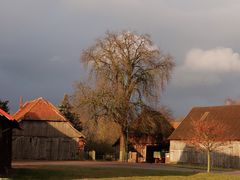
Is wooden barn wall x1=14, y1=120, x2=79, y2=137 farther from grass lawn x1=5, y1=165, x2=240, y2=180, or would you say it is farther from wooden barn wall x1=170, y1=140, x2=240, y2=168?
grass lawn x1=5, y1=165, x2=240, y2=180

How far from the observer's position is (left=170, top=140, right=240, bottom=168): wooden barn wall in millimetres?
60875

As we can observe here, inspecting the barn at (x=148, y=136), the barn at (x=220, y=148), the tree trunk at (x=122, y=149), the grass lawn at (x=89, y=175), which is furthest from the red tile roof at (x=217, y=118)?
the grass lawn at (x=89, y=175)

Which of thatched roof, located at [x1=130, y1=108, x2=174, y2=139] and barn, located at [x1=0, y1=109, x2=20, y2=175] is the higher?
thatched roof, located at [x1=130, y1=108, x2=174, y2=139]

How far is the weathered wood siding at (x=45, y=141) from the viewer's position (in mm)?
65375

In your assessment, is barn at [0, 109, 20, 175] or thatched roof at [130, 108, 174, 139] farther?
thatched roof at [130, 108, 174, 139]

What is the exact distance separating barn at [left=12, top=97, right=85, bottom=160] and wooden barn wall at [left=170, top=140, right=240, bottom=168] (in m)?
13.3

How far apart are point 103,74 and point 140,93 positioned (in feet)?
19.4

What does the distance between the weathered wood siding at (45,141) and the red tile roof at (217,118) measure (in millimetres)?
14504

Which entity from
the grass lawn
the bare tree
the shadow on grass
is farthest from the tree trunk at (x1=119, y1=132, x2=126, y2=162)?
the grass lawn

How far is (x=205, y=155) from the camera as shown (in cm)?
6384

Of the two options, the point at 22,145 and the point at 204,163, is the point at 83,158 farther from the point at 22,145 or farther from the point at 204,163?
the point at 204,163

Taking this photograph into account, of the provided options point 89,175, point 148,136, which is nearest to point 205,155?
point 148,136

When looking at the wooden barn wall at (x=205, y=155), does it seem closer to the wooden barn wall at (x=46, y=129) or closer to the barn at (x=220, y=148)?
the barn at (x=220, y=148)

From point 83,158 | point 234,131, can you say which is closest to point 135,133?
point 83,158
